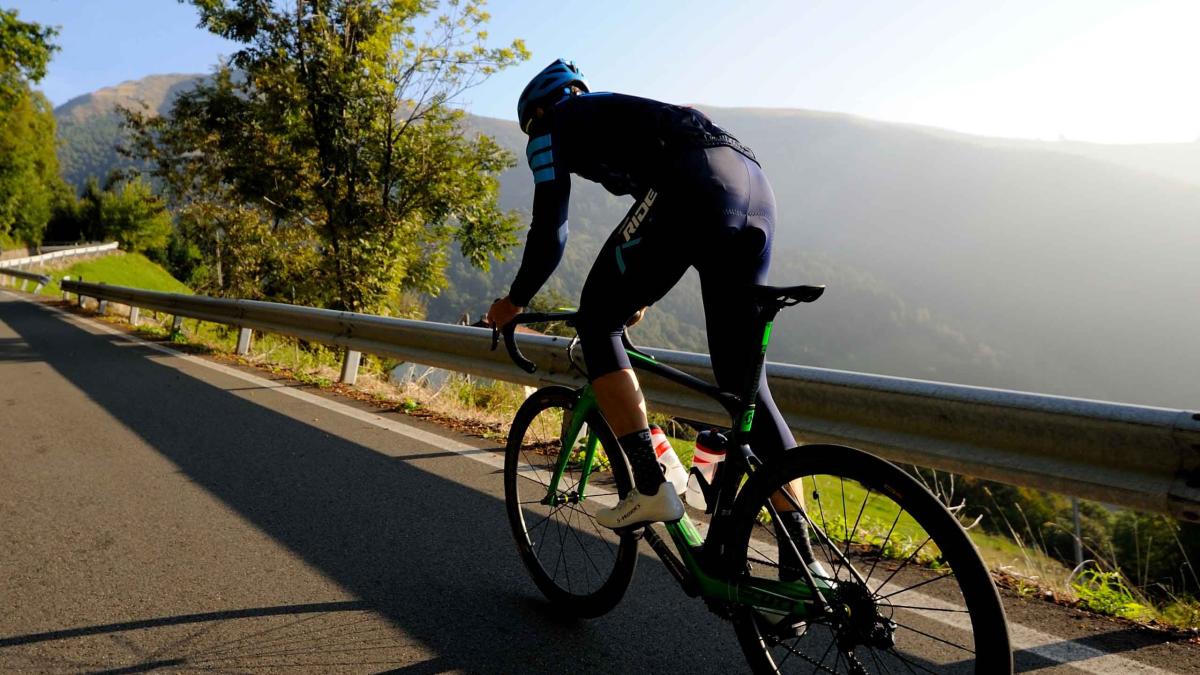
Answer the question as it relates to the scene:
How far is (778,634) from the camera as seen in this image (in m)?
2.00

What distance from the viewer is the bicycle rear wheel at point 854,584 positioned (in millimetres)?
1565

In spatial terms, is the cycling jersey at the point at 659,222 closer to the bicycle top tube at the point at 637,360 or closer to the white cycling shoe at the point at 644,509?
the bicycle top tube at the point at 637,360

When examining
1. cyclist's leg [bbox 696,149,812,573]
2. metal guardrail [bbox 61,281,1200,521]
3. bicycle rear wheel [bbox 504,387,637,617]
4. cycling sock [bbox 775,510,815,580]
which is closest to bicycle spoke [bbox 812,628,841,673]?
cycling sock [bbox 775,510,815,580]

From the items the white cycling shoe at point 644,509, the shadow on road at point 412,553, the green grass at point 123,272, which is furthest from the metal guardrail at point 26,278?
the white cycling shoe at point 644,509

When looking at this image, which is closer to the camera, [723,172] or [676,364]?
[723,172]

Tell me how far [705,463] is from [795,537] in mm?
377

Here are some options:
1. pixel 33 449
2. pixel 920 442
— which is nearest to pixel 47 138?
pixel 33 449

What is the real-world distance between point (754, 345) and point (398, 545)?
201 centimetres

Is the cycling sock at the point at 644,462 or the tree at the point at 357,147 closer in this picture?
the cycling sock at the point at 644,462

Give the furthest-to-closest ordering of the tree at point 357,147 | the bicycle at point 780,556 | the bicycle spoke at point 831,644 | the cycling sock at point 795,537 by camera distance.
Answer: the tree at point 357,147 < the cycling sock at point 795,537 < the bicycle spoke at point 831,644 < the bicycle at point 780,556

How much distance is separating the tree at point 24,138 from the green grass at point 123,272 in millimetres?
7848

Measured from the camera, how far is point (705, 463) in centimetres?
225

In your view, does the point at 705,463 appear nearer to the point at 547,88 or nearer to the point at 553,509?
the point at 553,509

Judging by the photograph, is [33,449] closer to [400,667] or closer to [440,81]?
[400,667]
